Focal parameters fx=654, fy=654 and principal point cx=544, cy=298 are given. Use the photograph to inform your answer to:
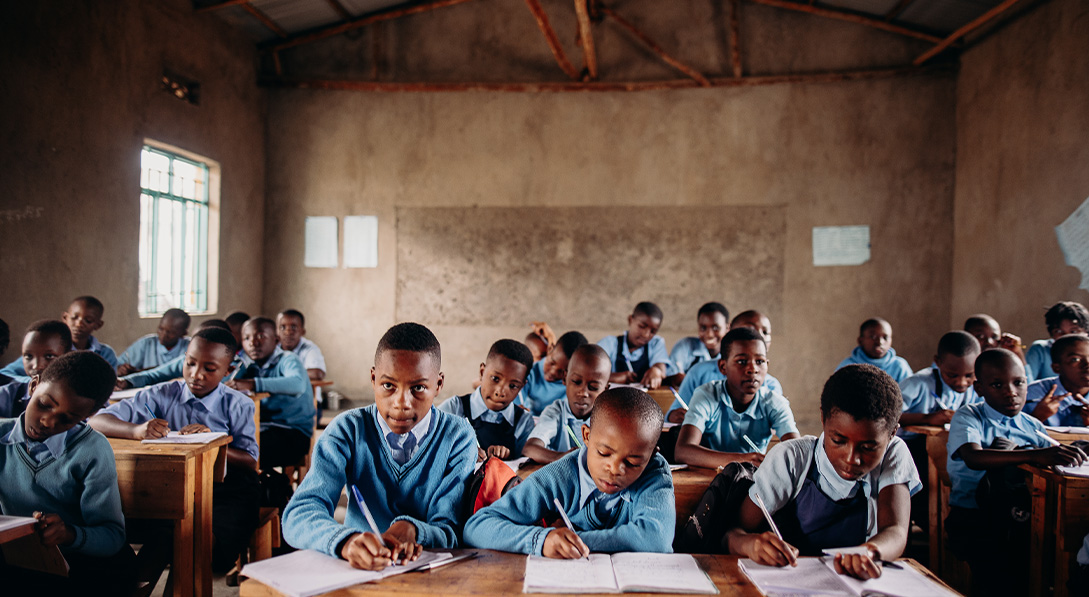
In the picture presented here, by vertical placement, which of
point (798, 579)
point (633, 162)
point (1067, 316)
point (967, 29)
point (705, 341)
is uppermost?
point (967, 29)

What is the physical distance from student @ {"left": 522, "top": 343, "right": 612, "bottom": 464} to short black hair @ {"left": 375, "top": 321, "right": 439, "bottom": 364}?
917 millimetres

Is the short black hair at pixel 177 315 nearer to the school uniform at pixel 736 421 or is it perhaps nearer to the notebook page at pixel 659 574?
the school uniform at pixel 736 421

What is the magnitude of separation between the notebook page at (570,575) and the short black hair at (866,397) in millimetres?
677

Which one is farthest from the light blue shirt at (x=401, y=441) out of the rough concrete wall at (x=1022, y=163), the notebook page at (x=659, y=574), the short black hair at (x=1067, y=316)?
the rough concrete wall at (x=1022, y=163)

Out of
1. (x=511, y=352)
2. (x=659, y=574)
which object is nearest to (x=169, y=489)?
(x=511, y=352)

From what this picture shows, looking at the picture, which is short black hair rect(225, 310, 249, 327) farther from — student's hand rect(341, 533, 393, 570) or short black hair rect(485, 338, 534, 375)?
student's hand rect(341, 533, 393, 570)

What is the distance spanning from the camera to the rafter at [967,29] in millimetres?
5184

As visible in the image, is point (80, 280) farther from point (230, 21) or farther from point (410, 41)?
point (410, 41)

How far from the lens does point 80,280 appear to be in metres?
4.93

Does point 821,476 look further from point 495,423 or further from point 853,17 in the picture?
point 853,17

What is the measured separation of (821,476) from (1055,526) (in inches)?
51.6

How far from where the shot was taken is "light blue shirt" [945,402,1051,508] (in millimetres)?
2412

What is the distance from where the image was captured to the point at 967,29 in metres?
5.59

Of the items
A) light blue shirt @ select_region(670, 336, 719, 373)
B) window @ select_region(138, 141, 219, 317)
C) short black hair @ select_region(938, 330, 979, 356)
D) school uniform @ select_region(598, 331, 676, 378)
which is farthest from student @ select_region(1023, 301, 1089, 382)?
window @ select_region(138, 141, 219, 317)
